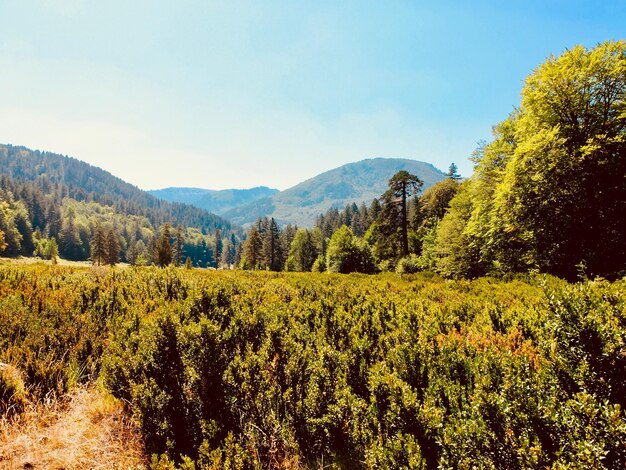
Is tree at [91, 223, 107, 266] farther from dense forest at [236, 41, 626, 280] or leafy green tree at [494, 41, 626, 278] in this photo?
leafy green tree at [494, 41, 626, 278]

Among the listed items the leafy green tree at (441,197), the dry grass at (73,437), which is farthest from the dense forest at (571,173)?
the leafy green tree at (441,197)

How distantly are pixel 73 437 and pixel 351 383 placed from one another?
3368mm

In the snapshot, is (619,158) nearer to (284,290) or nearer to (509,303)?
(509,303)

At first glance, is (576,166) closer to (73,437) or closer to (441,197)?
(73,437)

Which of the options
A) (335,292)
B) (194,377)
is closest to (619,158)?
(335,292)

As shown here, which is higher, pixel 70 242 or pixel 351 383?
pixel 70 242

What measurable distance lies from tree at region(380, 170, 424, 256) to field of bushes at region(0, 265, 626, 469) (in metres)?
31.0

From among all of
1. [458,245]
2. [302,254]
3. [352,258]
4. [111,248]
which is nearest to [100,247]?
[111,248]

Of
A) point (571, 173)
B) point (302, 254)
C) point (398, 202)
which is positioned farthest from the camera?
point (302, 254)

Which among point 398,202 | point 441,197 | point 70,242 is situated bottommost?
point 70,242

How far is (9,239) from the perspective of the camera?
3189 inches

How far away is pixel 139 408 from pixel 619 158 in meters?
18.8

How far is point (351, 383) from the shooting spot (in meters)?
3.95

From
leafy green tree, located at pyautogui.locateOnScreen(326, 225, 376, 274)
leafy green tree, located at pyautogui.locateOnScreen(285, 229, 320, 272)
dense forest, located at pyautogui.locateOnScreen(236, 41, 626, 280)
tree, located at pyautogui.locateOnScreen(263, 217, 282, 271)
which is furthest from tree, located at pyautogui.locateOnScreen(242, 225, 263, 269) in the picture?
dense forest, located at pyautogui.locateOnScreen(236, 41, 626, 280)
